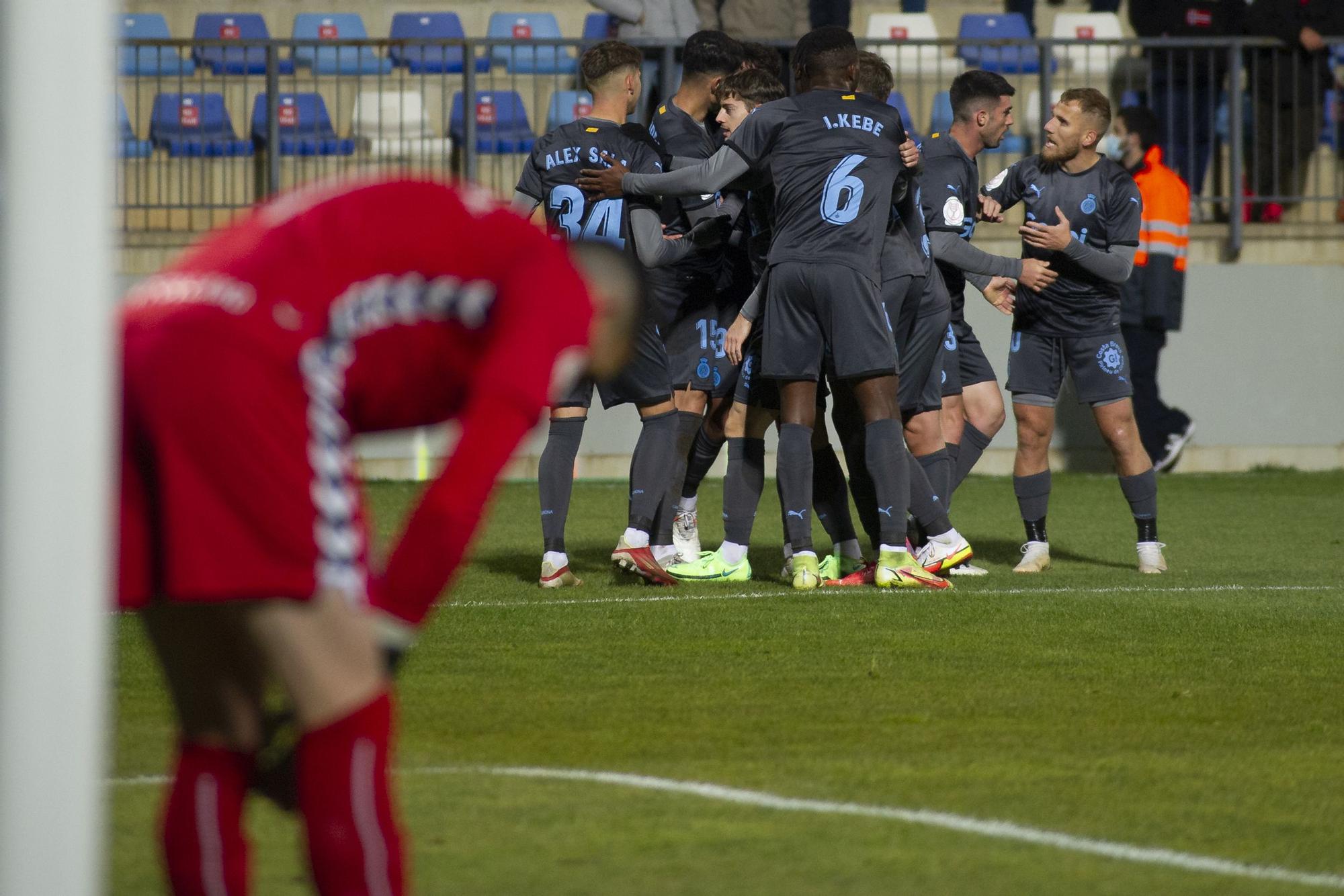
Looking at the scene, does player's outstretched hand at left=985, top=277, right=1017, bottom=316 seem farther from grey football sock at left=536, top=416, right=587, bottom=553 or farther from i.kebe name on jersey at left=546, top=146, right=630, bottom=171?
grey football sock at left=536, top=416, right=587, bottom=553

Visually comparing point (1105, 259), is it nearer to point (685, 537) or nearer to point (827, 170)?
point (827, 170)

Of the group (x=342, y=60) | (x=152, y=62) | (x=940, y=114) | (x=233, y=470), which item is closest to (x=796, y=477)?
(x=233, y=470)

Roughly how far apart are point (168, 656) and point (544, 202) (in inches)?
220

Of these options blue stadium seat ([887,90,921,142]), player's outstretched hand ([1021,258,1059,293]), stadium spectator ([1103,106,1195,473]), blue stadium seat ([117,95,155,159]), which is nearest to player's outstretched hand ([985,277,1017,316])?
player's outstretched hand ([1021,258,1059,293])

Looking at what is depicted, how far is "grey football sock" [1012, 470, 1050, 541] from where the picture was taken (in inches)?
354

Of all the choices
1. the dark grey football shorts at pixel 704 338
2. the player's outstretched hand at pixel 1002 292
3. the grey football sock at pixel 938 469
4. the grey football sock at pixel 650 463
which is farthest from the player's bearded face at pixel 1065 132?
the grey football sock at pixel 650 463

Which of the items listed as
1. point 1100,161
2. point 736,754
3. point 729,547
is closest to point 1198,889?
point 736,754

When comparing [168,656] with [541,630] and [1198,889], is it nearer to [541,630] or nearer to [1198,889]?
[1198,889]

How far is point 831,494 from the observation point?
8641 mm

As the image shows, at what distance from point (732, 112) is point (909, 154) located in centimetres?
102

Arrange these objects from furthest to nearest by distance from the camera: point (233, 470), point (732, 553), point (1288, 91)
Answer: point (1288, 91) → point (732, 553) → point (233, 470)

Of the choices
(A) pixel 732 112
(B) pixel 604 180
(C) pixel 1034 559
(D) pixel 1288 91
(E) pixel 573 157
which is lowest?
(C) pixel 1034 559

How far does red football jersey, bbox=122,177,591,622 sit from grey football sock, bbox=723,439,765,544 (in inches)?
213

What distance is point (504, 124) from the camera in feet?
50.1
